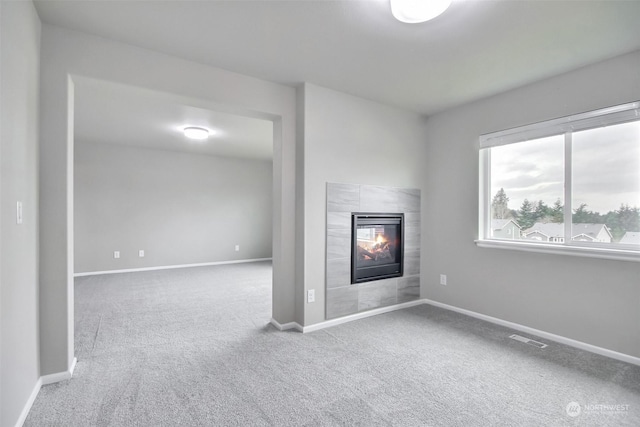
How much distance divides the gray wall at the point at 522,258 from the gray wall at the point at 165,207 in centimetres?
458

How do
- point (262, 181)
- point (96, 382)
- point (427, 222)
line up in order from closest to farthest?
point (96, 382)
point (427, 222)
point (262, 181)

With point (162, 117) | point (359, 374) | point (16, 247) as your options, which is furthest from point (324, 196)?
point (162, 117)

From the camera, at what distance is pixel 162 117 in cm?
420

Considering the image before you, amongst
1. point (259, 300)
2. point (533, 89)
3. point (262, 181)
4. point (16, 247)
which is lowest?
point (259, 300)

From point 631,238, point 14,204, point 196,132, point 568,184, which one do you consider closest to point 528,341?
point 631,238

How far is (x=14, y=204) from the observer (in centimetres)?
163

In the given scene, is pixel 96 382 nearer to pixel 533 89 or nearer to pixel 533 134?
pixel 533 134

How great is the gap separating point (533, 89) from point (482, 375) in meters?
2.70

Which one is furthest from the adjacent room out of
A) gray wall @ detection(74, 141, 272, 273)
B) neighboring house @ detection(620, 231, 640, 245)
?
gray wall @ detection(74, 141, 272, 273)

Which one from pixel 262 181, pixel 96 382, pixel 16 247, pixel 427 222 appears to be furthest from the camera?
pixel 262 181

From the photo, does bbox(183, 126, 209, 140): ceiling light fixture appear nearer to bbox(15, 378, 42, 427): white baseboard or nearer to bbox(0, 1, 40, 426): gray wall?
bbox(0, 1, 40, 426): gray wall

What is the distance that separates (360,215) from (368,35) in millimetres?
1801

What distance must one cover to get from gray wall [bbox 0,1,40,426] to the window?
390 centimetres

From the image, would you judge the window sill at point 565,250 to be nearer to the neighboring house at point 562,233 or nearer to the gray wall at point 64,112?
the neighboring house at point 562,233
